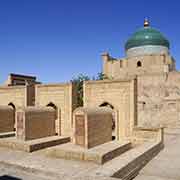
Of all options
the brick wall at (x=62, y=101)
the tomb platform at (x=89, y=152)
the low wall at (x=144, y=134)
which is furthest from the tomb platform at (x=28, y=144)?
the low wall at (x=144, y=134)

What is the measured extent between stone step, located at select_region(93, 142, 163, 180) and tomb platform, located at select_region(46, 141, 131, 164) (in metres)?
0.54

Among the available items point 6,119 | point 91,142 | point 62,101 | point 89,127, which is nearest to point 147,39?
point 62,101

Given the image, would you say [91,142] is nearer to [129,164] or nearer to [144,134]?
[129,164]

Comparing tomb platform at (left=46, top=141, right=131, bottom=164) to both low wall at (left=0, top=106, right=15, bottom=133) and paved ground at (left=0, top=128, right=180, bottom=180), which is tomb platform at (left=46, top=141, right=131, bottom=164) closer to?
paved ground at (left=0, top=128, right=180, bottom=180)

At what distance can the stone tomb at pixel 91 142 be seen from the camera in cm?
804

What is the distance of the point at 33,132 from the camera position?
11.0 meters

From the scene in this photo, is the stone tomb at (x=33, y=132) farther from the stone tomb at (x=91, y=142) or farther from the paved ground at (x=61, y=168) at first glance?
the stone tomb at (x=91, y=142)

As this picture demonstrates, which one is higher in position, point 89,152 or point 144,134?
point 144,134

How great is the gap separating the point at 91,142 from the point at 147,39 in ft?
63.2

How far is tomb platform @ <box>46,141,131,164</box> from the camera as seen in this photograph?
7.78m

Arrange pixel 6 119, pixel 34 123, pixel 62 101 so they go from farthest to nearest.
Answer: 1. pixel 6 119
2. pixel 62 101
3. pixel 34 123

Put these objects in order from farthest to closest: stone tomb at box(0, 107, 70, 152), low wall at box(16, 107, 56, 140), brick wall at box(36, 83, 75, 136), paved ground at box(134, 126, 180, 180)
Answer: brick wall at box(36, 83, 75, 136)
low wall at box(16, 107, 56, 140)
stone tomb at box(0, 107, 70, 152)
paved ground at box(134, 126, 180, 180)

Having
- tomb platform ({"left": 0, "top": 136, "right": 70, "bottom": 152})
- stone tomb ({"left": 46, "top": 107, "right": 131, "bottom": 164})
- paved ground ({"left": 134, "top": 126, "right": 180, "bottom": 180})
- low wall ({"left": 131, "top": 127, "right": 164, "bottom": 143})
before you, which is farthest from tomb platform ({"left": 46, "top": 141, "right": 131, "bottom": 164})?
low wall ({"left": 131, "top": 127, "right": 164, "bottom": 143})

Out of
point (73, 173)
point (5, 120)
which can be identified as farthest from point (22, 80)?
point (73, 173)
